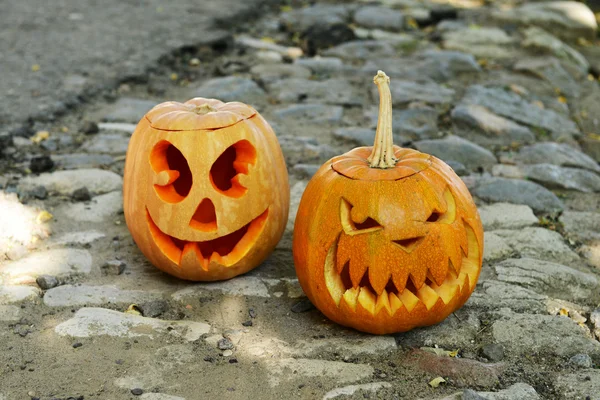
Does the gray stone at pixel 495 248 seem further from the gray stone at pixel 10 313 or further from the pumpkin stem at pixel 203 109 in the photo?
the gray stone at pixel 10 313

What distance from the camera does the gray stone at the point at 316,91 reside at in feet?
20.0

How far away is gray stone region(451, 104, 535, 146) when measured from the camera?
18.1ft

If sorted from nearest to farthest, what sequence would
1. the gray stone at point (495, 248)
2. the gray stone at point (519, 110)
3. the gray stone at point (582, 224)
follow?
the gray stone at point (495, 248) → the gray stone at point (582, 224) → the gray stone at point (519, 110)

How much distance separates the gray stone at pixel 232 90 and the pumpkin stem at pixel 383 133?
9.56 feet

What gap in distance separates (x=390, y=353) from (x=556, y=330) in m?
0.73

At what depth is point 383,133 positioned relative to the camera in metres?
3.16

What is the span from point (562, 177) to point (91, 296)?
3.10 metres

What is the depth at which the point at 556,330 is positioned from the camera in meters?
3.21

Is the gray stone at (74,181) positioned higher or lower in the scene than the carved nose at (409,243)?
lower

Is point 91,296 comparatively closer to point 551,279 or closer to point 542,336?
point 542,336

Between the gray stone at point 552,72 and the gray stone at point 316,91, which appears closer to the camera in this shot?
the gray stone at point 316,91

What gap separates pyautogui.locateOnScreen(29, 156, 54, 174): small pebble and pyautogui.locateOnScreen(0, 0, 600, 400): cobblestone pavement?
18mm

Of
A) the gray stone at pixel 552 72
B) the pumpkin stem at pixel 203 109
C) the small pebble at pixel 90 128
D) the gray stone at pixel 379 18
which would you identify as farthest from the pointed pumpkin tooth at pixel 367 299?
the gray stone at pixel 379 18

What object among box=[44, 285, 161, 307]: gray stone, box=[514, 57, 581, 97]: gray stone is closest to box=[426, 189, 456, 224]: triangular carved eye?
box=[44, 285, 161, 307]: gray stone
